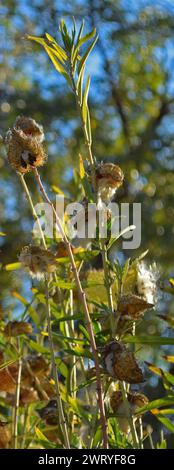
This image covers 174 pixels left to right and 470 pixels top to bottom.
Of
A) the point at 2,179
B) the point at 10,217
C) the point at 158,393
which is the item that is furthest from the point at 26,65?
the point at 158,393

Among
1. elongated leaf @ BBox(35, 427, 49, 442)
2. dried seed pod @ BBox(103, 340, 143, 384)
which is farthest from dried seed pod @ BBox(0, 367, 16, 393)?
dried seed pod @ BBox(103, 340, 143, 384)

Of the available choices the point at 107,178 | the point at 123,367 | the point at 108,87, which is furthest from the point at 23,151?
the point at 108,87

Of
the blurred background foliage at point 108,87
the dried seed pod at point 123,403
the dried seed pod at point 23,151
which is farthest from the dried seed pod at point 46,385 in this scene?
the blurred background foliage at point 108,87

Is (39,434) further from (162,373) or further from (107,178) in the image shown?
(107,178)

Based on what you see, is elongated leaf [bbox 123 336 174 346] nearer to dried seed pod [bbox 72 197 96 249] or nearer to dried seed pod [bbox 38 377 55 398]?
dried seed pod [bbox 72 197 96 249]

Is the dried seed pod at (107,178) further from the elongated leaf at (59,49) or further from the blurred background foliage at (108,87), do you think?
the blurred background foliage at (108,87)

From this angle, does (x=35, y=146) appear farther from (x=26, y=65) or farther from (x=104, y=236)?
(x=26, y=65)
